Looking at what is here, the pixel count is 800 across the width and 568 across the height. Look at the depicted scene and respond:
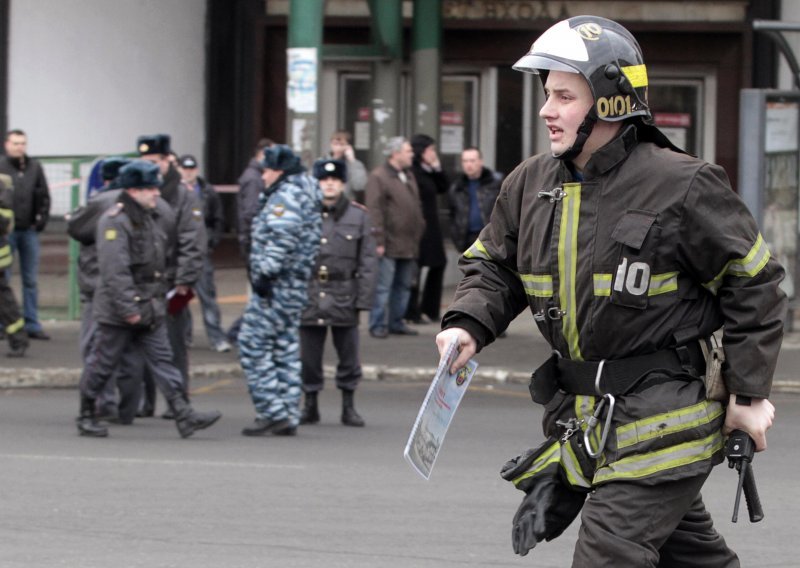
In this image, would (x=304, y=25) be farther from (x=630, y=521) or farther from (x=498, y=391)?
(x=630, y=521)

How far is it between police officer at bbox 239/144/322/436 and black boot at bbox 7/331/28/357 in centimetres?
360

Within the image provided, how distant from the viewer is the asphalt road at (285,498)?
6395 millimetres

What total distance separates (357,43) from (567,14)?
8.64ft

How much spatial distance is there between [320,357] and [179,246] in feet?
3.78

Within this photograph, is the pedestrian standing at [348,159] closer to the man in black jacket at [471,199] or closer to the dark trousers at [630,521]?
the man in black jacket at [471,199]

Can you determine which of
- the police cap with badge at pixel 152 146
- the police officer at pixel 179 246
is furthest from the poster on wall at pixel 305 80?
the police cap with badge at pixel 152 146

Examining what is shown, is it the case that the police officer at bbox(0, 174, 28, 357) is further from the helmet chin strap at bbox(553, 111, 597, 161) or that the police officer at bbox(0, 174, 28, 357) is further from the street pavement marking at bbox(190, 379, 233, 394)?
the helmet chin strap at bbox(553, 111, 597, 161)

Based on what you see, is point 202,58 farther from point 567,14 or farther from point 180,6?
point 567,14

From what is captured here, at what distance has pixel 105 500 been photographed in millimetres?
7441

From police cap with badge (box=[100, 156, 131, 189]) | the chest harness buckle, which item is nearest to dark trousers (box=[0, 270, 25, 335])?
police cap with badge (box=[100, 156, 131, 189])

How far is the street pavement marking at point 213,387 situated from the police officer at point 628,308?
7731 mm

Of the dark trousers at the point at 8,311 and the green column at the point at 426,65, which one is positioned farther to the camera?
the green column at the point at 426,65

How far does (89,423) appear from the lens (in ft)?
31.2

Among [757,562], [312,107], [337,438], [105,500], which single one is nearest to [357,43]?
[312,107]
